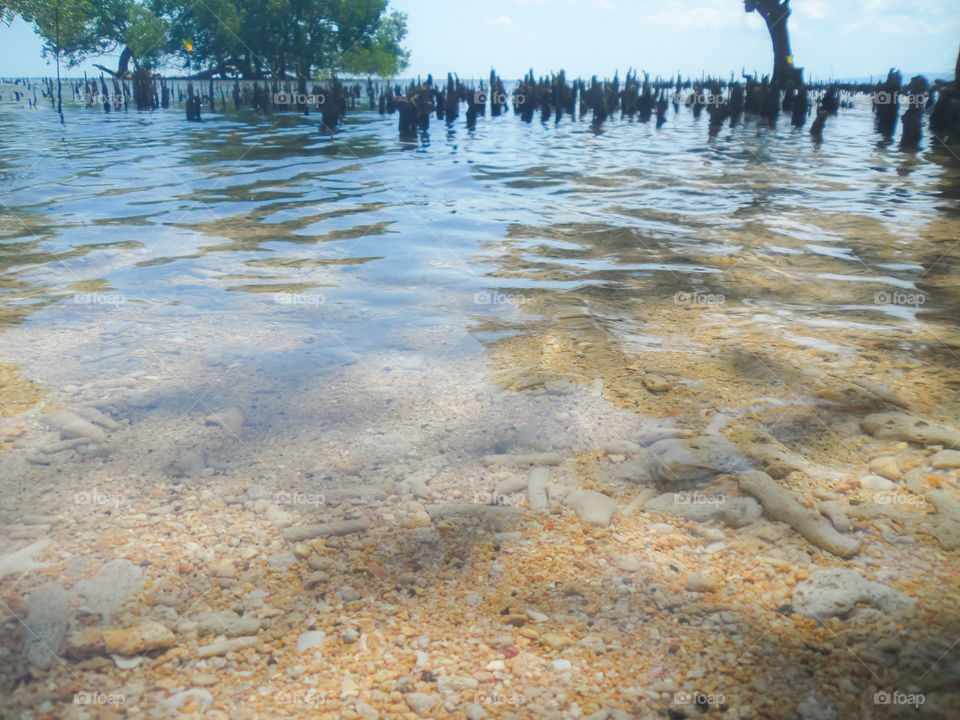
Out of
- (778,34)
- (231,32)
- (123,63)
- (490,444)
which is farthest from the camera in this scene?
(123,63)

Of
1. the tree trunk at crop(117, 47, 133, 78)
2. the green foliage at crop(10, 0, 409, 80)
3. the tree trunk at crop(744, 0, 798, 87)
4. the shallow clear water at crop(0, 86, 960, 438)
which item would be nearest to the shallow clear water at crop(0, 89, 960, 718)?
the shallow clear water at crop(0, 86, 960, 438)

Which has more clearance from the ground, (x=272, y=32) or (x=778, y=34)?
(x=272, y=32)

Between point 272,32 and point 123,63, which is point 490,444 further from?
point 123,63

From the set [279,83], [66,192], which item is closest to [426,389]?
[66,192]

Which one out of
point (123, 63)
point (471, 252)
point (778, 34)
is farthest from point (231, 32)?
point (471, 252)

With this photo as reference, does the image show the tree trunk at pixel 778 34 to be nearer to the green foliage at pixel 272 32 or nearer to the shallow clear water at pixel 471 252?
the shallow clear water at pixel 471 252

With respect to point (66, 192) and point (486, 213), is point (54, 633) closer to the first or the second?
point (486, 213)

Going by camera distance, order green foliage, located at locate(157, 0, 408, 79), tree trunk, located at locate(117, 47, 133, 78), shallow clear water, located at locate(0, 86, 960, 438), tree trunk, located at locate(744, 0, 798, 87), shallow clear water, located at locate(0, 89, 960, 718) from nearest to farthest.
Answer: shallow clear water, located at locate(0, 89, 960, 718), shallow clear water, located at locate(0, 86, 960, 438), tree trunk, located at locate(744, 0, 798, 87), green foliage, located at locate(157, 0, 408, 79), tree trunk, located at locate(117, 47, 133, 78)

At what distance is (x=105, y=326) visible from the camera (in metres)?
5.00

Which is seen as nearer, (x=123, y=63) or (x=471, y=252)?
(x=471, y=252)

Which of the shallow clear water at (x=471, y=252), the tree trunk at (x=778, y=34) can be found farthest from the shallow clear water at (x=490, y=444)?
the tree trunk at (x=778, y=34)

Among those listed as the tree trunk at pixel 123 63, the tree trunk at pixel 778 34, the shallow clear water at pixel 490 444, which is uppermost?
the tree trunk at pixel 123 63

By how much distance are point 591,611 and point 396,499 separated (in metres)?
1.09

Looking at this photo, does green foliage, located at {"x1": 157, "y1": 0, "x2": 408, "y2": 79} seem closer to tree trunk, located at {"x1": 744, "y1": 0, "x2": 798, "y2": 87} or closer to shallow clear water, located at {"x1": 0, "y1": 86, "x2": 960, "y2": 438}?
tree trunk, located at {"x1": 744, "y1": 0, "x2": 798, "y2": 87}
